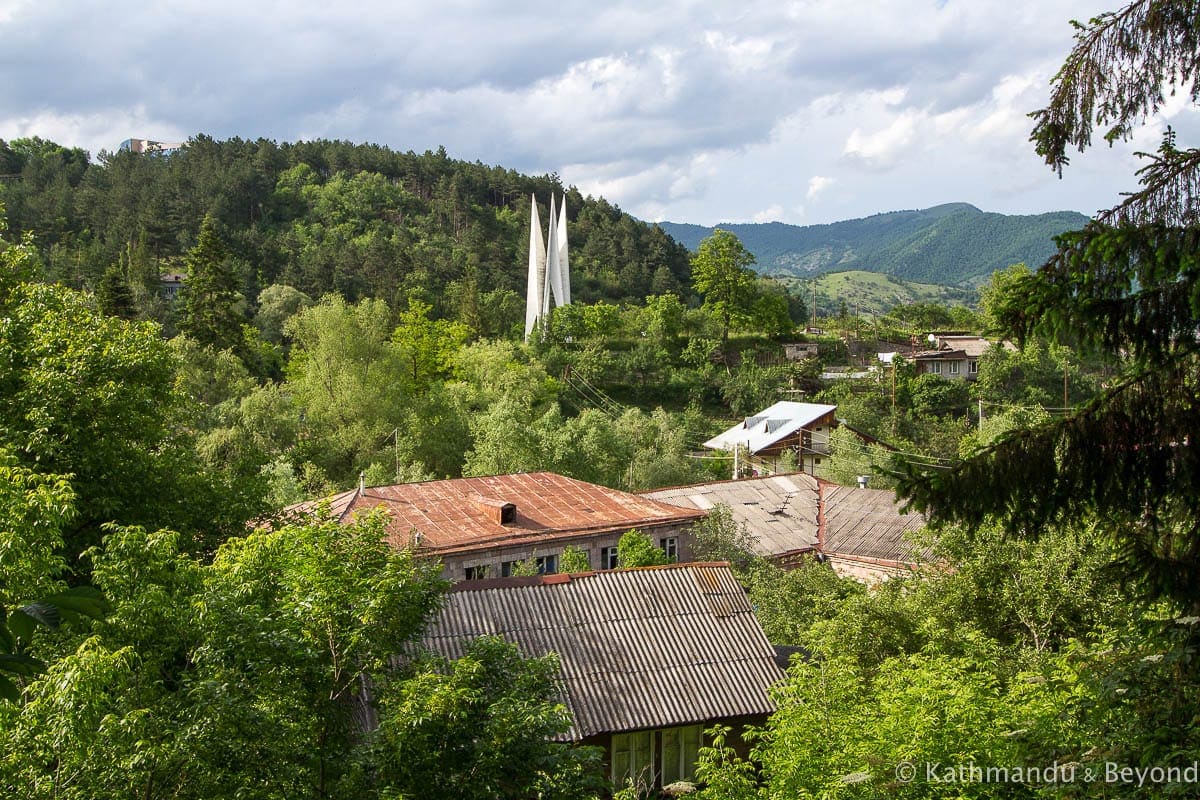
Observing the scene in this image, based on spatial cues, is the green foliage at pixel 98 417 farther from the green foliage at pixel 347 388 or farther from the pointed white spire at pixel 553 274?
the pointed white spire at pixel 553 274

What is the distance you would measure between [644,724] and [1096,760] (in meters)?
8.12

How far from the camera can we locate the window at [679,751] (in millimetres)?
14047

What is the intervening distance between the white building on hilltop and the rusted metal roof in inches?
1381

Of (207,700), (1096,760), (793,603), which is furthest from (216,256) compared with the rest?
(1096,760)

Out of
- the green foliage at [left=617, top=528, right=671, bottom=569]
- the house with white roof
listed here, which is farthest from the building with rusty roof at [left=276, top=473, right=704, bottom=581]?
the house with white roof

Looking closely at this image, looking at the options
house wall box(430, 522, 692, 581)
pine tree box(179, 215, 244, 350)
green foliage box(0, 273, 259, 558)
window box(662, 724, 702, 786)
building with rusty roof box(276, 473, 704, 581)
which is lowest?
window box(662, 724, 702, 786)

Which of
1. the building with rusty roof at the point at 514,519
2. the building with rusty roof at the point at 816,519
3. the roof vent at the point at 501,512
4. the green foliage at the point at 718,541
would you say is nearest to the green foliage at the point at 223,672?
the building with rusty roof at the point at 514,519

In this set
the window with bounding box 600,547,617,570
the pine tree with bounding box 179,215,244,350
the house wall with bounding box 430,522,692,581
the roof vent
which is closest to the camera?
the house wall with bounding box 430,522,692,581

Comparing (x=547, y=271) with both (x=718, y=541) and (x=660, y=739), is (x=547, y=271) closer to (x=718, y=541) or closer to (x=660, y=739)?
(x=718, y=541)

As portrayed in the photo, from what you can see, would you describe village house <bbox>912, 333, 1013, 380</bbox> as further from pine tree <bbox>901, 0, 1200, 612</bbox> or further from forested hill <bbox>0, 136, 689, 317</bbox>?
pine tree <bbox>901, 0, 1200, 612</bbox>

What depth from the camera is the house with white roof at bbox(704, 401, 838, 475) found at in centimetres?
4612

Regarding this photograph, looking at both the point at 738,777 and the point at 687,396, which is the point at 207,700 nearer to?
the point at 738,777

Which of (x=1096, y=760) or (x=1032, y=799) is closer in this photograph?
(x=1096, y=760)

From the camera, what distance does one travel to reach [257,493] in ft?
52.3
